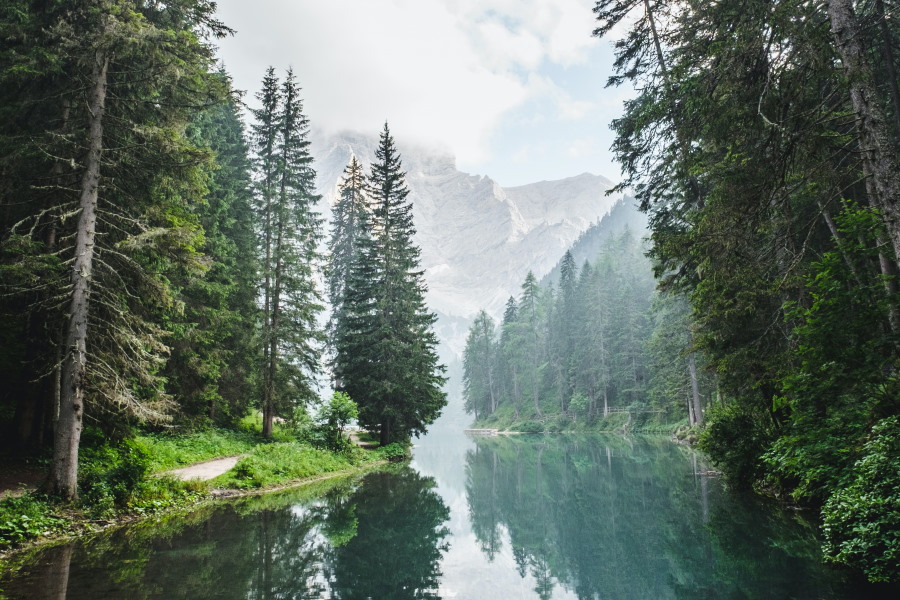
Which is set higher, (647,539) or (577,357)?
(577,357)

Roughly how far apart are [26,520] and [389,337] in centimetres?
2032

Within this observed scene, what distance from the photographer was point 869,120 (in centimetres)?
721

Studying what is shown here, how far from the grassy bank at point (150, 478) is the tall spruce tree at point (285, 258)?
315 cm

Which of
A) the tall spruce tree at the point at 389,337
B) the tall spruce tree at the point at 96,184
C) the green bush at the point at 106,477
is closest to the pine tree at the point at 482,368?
the tall spruce tree at the point at 389,337

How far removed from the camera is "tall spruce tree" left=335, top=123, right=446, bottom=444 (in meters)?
27.9

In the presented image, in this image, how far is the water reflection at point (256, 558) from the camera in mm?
6820

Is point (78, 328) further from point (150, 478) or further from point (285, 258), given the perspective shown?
point (285, 258)

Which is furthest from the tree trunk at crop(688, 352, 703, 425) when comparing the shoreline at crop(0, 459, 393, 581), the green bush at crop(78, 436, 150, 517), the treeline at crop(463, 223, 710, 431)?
the green bush at crop(78, 436, 150, 517)

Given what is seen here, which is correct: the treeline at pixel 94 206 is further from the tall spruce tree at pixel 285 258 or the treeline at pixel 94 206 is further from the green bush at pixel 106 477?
the tall spruce tree at pixel 285 258

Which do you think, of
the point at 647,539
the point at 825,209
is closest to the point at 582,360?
the point at 647,539

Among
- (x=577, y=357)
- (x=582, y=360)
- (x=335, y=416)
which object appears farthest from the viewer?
(x=577, y=357)

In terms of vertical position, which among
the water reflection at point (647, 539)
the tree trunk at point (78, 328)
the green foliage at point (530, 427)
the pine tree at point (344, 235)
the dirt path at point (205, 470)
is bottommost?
the green foliage at point (530, 427)

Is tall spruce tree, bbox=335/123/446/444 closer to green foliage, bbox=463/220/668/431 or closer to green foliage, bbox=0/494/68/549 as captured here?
green foliage, bbox=0/494/68/549

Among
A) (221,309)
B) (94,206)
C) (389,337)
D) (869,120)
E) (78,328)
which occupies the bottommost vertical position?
(78,328)
